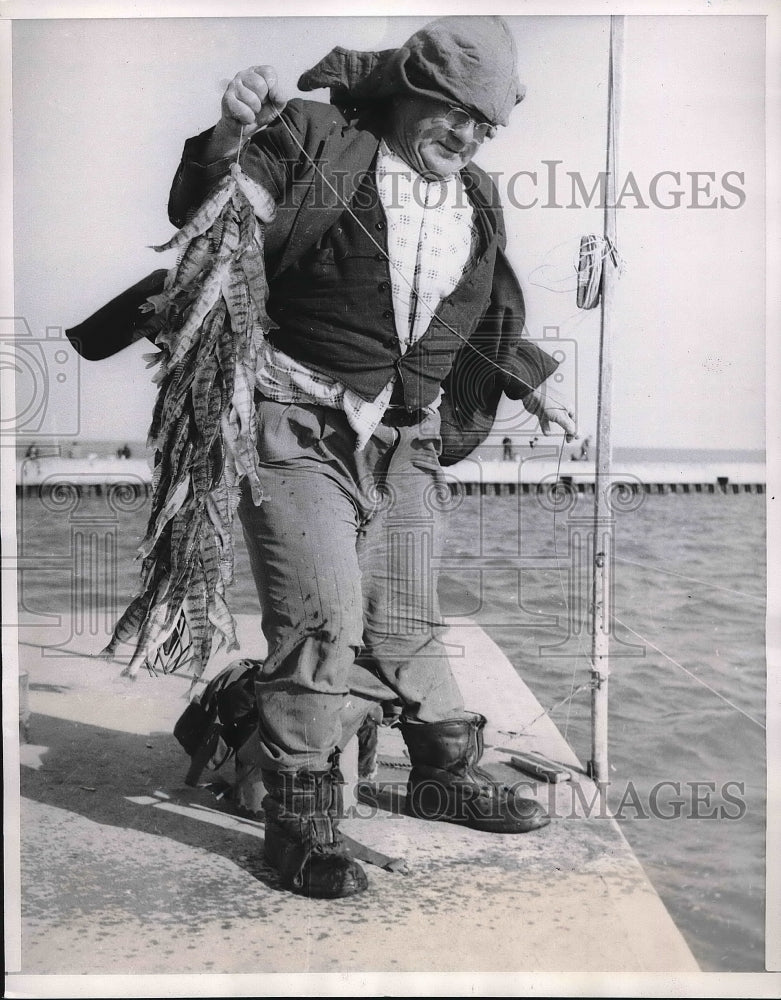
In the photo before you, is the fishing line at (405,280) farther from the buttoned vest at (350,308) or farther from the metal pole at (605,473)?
the metal pole at (605,473)

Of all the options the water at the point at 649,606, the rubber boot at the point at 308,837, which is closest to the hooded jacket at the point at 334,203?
the water at the point at 649,606

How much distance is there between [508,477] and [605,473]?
21 cm

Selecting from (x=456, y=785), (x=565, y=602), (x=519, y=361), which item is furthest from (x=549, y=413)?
(x=456, y=785)

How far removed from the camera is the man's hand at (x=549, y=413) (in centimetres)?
229

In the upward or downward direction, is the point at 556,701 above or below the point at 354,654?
below

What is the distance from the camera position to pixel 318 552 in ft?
6.88

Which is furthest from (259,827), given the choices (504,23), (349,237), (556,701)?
(504,23)

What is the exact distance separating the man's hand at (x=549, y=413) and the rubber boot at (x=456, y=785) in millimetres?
682

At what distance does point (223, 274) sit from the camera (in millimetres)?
2031

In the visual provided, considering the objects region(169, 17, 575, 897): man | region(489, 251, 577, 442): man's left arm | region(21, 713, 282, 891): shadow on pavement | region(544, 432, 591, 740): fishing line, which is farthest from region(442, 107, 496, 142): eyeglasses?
region(21, 713, 282, 891): shadow on pavement

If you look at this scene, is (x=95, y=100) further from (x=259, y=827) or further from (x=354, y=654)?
(x=259, y=827)

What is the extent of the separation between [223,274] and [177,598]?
660mm

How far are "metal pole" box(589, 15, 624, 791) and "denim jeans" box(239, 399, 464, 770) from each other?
38cm

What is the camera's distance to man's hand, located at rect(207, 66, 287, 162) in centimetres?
197
